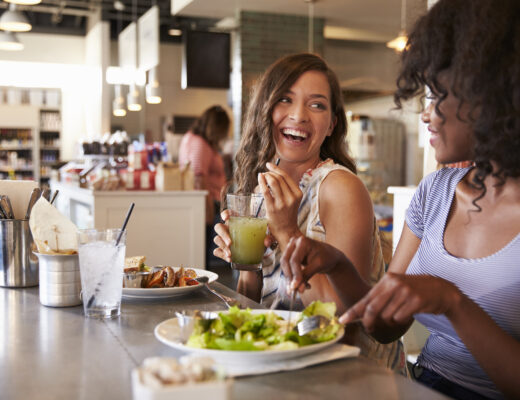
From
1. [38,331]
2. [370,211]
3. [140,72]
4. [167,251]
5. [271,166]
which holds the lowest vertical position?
[167,251]

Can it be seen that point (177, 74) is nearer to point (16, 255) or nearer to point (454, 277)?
point (16, 255)

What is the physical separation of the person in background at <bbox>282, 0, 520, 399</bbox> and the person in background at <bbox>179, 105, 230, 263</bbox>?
438 centimetres

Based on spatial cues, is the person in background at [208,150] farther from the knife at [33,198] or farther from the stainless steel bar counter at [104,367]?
the stainless steel bar counter at [104,367]

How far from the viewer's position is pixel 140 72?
8180mm

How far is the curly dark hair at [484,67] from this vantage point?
115 cm

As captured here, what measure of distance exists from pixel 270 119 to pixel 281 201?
49 cm

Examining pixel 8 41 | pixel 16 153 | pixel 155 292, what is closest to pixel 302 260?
pixel 155 292

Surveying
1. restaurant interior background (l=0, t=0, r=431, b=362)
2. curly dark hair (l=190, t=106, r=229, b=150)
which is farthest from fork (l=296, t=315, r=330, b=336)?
curly dark hair (l=190, t=106, r=229, b=150)

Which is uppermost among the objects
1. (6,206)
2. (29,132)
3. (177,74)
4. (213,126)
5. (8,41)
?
(177,74)

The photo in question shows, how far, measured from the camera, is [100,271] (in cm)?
132

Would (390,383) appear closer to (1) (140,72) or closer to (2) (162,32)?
(1) (140,72)

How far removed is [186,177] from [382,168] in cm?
442

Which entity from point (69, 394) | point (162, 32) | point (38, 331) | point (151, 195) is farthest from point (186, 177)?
point (162, 32)

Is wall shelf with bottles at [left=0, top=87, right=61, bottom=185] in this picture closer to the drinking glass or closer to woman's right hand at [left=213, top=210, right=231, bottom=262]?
woman's right hand at [left=213, top=210, right=231, bottom=262]
